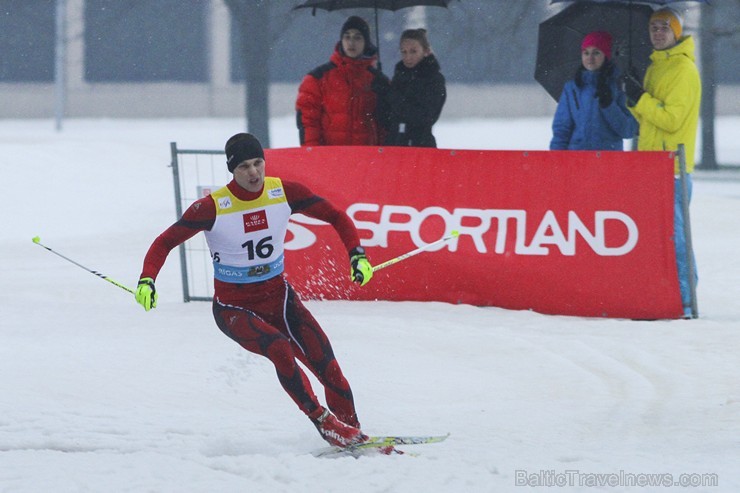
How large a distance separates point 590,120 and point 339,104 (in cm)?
199

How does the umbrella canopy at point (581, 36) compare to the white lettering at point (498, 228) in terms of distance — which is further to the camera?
the umbrella canopy at point (581, 36)

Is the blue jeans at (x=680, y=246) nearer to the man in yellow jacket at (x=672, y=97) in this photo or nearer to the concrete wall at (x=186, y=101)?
the man in yellow jacket at (x=672, y=97)

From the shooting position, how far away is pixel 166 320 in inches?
352

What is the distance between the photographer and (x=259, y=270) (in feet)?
19.5

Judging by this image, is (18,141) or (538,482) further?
(18,141)

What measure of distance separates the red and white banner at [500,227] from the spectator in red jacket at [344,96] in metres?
0.23

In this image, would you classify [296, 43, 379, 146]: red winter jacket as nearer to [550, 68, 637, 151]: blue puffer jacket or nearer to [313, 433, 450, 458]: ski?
[550, 68, 637, 151]: blue puffer jacket

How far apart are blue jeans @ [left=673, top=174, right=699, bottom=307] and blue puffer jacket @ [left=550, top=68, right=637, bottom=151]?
0.62 metres

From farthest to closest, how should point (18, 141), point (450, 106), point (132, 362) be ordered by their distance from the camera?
point (450, 106), point (18, 141), point (132, 362)

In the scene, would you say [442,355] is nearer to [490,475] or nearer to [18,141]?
[490,475]

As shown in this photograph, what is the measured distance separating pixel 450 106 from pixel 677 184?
3423cm

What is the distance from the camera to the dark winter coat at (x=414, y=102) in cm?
952

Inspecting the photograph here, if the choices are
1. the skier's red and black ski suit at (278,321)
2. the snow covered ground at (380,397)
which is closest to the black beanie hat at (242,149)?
the skier's red and black ski suit at (278,321)

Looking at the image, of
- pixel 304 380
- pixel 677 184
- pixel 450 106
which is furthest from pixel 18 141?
pixel 450 106
